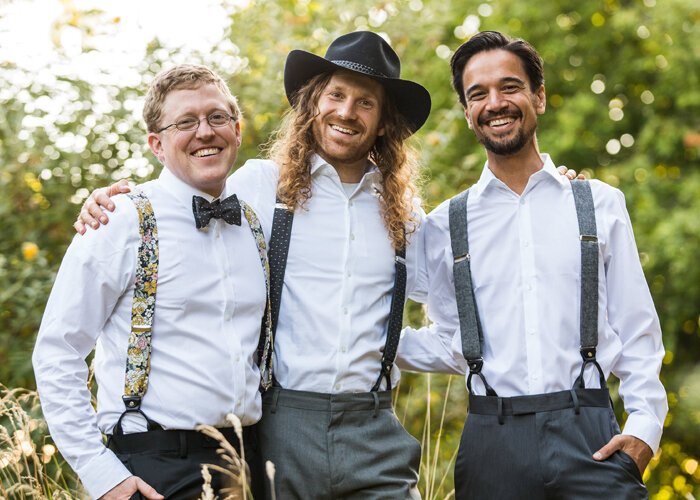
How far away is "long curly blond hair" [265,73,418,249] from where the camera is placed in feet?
9.62

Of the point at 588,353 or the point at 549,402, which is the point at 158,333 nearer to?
the point at 549,402

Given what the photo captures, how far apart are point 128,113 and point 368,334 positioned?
94.5 inches

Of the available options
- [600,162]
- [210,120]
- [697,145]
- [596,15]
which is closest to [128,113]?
[210,120]

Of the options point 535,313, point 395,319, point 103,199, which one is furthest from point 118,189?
point 535,313

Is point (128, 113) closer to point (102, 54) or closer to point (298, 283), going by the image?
point (102, 54)

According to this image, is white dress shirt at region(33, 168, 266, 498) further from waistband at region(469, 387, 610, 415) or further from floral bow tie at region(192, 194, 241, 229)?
waistband at region(469, 387, 610, 415)

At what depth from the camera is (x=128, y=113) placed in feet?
14.8

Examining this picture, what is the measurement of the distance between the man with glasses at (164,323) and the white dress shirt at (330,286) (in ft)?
0.65

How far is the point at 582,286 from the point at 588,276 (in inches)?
1.5

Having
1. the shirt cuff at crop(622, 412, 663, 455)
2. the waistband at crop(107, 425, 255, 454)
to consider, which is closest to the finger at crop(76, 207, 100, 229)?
the waistband at crop(107, 425, 255, 454)

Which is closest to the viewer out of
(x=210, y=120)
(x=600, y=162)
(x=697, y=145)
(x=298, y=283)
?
(x=210, y=120)

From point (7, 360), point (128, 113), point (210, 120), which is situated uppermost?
point (128, 113)

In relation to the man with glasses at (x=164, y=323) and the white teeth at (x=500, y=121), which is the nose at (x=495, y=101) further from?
the man with glasses at (x=164, y=323)

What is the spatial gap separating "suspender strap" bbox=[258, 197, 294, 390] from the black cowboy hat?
1.89 feet
